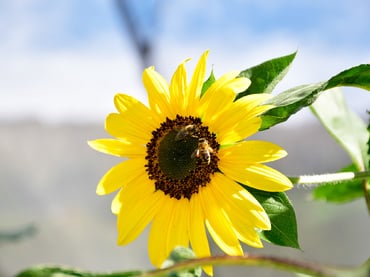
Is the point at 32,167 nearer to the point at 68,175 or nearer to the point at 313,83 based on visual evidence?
the point at 68,175

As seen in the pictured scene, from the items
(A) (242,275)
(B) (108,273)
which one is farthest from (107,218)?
(B) (108,273)

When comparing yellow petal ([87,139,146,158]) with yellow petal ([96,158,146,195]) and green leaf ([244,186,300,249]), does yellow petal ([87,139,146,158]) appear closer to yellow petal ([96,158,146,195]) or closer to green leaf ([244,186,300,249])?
yellow petal ([96,158,146,195])

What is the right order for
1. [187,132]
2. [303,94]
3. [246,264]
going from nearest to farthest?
[246,264], [303,94], [187,132]

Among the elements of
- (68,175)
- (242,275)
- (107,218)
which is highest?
(68,175)

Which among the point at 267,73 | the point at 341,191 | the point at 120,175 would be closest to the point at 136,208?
the point at 120,175

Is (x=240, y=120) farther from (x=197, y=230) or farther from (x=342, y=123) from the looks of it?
(x=342, y=123)
